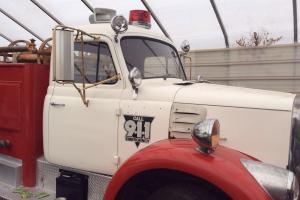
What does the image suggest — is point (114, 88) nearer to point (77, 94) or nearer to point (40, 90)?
point (77, 94)

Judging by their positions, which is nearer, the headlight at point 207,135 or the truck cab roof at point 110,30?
the headlight at point 207,135

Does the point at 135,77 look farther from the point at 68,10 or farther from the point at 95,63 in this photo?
the point at 68,10

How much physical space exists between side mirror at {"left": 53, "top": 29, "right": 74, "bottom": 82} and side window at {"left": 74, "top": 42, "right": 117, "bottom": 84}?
46cm

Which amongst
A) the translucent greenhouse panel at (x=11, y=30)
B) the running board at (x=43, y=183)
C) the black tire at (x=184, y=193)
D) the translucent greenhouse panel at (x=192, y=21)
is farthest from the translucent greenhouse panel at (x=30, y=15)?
the black tire at (x=184, y=193)

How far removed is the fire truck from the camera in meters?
2.23

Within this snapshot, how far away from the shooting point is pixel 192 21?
8195 millimetres

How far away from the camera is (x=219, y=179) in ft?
6.79

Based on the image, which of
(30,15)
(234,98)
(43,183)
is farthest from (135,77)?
(30,15)

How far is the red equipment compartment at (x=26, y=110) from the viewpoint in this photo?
11.2 ft

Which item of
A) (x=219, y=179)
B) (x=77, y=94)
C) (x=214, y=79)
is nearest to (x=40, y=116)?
(x=77, y=94)

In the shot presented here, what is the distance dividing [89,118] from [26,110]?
75 cm

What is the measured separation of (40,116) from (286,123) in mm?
2206

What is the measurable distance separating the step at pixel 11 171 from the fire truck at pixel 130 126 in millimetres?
10

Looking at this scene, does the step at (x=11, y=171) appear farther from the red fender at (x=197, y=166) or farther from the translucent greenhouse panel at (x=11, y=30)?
the translucent greenhouse panel at (x=11, y=30)
